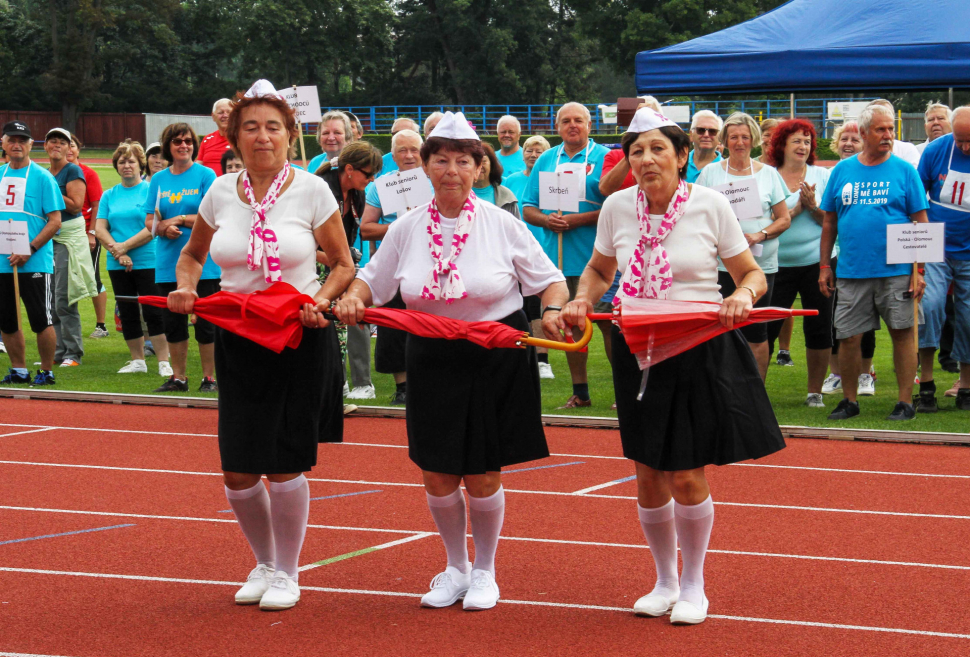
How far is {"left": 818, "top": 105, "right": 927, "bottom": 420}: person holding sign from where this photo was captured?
8133mm

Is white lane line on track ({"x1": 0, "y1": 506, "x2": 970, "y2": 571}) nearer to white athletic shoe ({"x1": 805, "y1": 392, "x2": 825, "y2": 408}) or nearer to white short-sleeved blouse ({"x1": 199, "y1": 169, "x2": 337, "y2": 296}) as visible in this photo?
white short-sleeved blouse ({"x1": 199, "y1": 169, "x2": 337, "y2": 296})

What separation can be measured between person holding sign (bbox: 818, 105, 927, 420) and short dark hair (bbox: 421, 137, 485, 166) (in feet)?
14.6

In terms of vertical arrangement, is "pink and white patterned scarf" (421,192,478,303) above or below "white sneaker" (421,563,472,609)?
above

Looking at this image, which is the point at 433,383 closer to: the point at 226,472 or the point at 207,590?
the point at 226,472

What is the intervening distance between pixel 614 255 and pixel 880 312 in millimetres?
4358

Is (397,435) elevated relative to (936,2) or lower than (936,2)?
lower

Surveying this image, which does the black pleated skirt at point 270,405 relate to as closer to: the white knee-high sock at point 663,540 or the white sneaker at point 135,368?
the white knee-high sock at point 663,540

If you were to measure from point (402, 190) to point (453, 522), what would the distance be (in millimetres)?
4607

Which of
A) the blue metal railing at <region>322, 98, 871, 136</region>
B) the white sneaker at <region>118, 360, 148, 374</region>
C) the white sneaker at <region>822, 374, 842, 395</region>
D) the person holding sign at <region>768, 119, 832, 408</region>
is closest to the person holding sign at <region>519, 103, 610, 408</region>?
the person holding sign at <region>768, 119, 832, 408</region>

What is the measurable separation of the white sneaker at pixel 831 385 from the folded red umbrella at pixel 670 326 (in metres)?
5.71

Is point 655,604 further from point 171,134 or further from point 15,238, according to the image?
point 15,238

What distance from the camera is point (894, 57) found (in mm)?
8789

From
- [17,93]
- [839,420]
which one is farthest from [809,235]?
[17,93]

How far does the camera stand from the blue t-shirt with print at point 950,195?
27.9 ft
